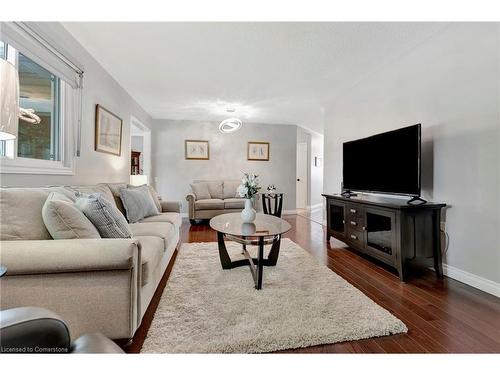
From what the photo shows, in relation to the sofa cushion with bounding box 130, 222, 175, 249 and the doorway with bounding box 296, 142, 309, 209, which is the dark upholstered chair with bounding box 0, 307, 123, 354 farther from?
the doorway with bounding box 296, 142, 309, 209

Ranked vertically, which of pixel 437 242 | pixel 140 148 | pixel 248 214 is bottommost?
pixel 437 242

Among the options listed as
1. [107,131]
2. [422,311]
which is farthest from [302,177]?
[422,311]

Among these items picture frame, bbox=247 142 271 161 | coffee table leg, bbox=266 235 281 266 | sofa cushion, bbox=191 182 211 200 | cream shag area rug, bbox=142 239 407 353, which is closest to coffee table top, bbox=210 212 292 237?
coffee table leg, bbox=266 235 281 266

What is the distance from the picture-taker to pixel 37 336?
0.69 meters

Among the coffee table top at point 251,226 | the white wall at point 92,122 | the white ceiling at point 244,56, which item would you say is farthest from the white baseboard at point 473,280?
the white wall at point 92,122

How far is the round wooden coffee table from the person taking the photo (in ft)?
6.90

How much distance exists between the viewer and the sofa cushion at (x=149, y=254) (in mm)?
1566

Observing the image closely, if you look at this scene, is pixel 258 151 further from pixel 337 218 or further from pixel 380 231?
pixel 380 231

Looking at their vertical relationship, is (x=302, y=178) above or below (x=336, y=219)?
above

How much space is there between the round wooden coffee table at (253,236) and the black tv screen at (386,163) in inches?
49.1

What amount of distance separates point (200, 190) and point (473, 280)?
14.8ft
